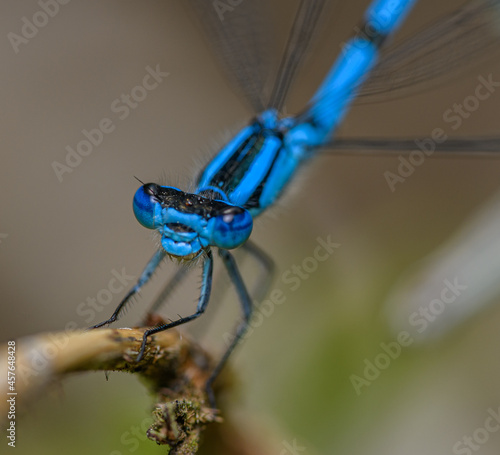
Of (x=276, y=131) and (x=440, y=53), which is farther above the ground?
(x=440, y=53)

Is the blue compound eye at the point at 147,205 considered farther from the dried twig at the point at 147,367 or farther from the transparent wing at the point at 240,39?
the transparent wing at the point at 240,39

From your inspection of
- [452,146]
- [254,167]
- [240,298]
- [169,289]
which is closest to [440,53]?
[452,146]

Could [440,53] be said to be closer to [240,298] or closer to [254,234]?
[254,234]

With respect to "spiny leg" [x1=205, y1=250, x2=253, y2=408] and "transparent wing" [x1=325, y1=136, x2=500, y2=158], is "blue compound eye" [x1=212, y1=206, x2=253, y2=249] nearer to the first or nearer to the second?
"spiny leg" [x1=205, y1=250, x2=253, y2=408]

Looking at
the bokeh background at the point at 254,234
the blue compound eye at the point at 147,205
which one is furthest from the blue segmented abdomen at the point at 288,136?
the blue compound eye at the point at 147,205

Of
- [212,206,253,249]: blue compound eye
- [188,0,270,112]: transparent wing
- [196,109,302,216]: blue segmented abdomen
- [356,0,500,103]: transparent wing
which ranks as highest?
[356,0,500,103]: transparent wing

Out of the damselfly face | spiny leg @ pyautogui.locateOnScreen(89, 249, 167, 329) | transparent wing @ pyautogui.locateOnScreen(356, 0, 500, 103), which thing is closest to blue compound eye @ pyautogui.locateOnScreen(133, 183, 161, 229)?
the damselfly face

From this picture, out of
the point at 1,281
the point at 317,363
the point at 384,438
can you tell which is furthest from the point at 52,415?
the point at 1,281
